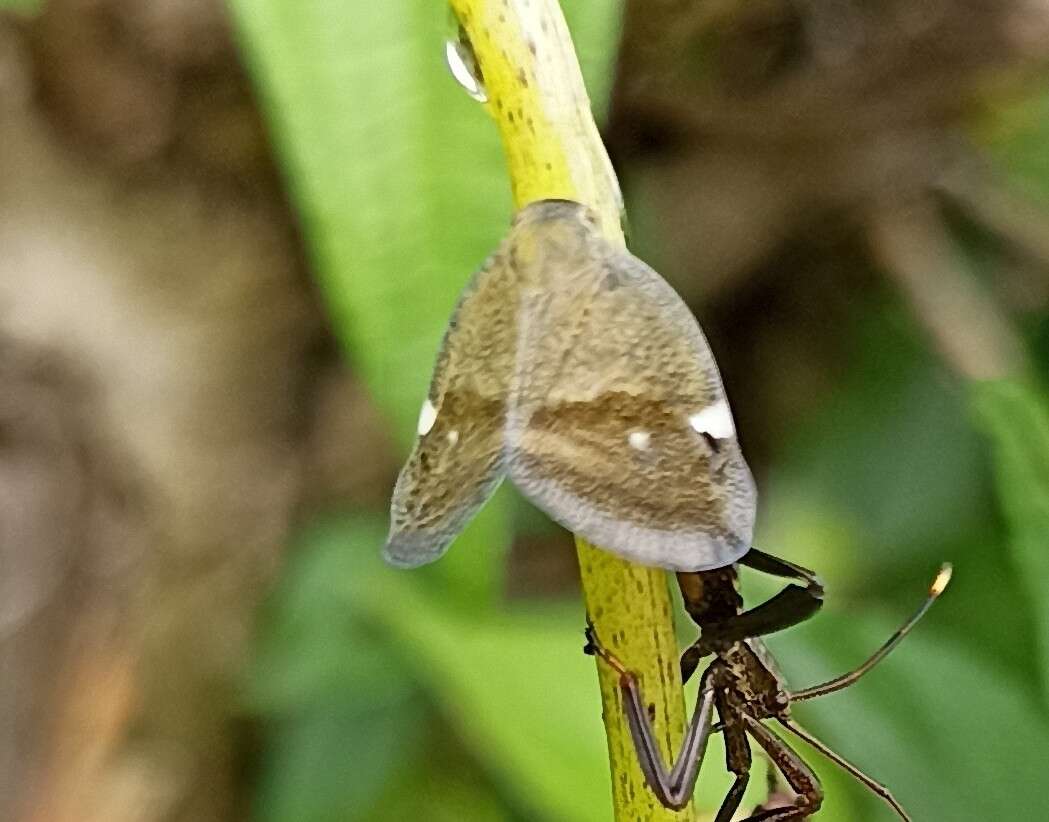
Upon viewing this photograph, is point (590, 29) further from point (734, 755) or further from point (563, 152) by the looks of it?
point (734, 755)

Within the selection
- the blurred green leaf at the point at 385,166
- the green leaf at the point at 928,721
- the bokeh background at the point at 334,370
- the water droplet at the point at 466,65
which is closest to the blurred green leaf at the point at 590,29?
the blurred green leaf at the point at 385,166

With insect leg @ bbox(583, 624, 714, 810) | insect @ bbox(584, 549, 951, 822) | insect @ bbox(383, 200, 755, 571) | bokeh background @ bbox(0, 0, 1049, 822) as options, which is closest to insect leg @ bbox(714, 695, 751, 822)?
insect @ bbox(584, 549, 951, 822)

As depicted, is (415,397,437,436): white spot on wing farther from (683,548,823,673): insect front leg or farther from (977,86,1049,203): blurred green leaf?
(977,86,1049,203): blurred green leaf

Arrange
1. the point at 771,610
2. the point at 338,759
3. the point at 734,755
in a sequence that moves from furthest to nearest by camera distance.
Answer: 1. the point at 338,759
2. the point at 734,755
3. the point at 771,610

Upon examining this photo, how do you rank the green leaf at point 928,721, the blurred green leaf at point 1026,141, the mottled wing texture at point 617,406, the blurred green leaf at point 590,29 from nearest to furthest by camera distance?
the mottled wing texture at point 617,406, the blurred green leaf at point 590,29, the green leaf at point 928,721, the blurred green leaf at point 1026,141

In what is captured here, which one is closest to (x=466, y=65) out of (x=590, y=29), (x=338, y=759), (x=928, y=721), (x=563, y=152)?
(x=563, y=152)

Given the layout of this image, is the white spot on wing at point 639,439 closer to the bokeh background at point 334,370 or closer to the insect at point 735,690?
the insect at point 735,690
